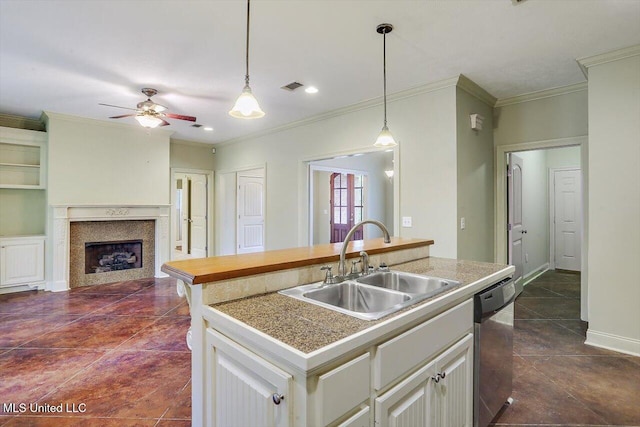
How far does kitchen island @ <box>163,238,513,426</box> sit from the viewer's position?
3.27 feet

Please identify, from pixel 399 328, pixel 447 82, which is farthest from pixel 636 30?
pixel 399 328

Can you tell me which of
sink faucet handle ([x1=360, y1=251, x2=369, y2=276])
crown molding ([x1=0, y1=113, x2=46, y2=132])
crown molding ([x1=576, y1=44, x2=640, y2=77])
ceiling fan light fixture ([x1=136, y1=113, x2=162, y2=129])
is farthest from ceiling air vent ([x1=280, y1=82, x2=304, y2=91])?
crown molding ([x1=0, y1=113, x2=46, y2=132])

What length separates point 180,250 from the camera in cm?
913

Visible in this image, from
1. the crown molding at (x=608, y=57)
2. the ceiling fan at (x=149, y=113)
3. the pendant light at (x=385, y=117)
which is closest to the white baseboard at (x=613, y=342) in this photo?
the crown molding at (x=608, y=57)

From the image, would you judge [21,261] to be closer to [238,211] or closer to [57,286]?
[57,286]

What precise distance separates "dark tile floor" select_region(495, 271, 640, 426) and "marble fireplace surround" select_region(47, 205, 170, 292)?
18.3 feet

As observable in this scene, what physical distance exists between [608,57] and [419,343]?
3.27 m

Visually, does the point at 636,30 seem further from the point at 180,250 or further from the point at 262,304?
the point at 180,250

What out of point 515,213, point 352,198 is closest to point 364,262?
point 515,213

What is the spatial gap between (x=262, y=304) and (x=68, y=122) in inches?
208

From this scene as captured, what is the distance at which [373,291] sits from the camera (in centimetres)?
172

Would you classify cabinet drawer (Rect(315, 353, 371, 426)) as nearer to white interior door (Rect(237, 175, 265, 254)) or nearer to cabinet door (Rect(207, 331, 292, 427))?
cabinet door (Rect(207, 331, 292, 427))

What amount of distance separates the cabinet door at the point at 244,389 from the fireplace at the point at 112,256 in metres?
5.17

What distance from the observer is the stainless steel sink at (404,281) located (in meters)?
1.89
